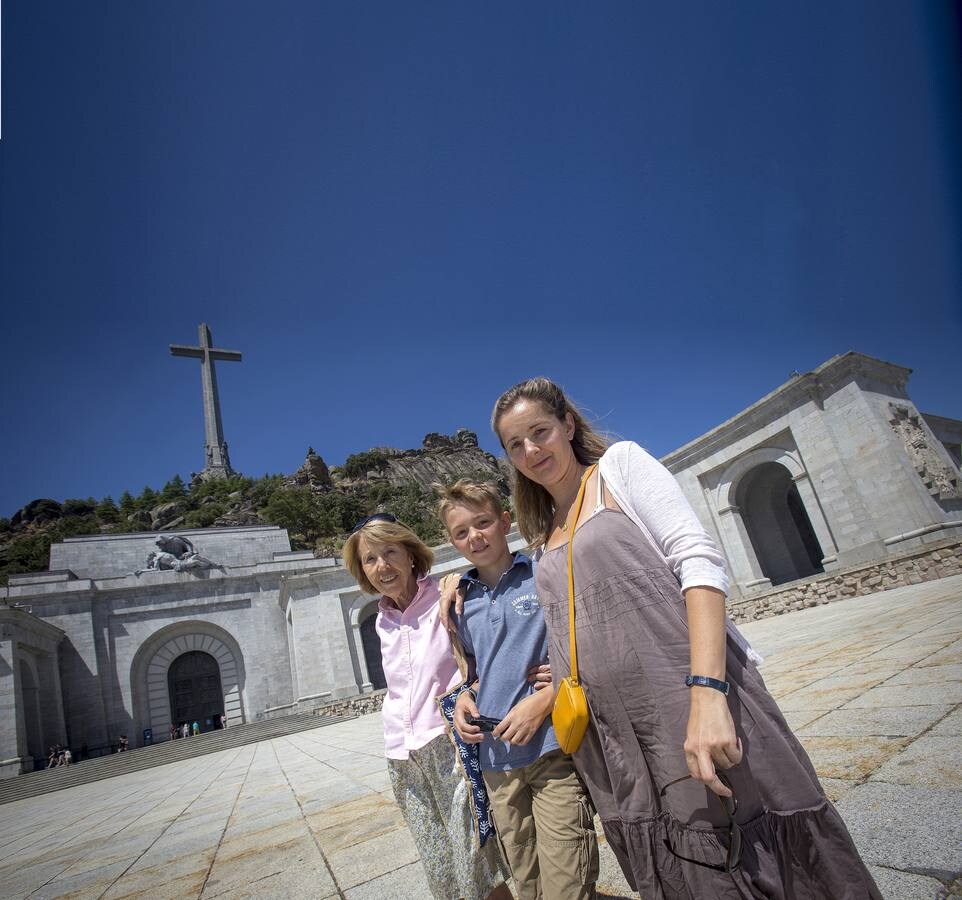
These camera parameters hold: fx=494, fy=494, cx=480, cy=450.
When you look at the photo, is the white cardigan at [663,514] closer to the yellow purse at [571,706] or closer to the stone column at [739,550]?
the yellow purse at [571,706]

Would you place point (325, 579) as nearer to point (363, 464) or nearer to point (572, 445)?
point (572, 445)

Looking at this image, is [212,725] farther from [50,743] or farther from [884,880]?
[884,880]

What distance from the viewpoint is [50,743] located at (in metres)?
16.2

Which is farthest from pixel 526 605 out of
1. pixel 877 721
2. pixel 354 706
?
pixel 354 706

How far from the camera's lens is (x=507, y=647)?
167 cm

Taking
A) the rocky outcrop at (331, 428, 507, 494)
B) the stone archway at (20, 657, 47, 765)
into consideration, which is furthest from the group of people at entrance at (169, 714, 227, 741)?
the rocky outcrop at (331, 428, 507, 494)

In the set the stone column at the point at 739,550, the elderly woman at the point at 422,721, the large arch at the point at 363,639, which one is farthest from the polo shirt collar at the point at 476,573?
the large arch at the point at 363,639

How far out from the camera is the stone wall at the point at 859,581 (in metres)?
9.80

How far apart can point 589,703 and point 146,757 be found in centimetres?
1958

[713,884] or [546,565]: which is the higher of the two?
[546,565]

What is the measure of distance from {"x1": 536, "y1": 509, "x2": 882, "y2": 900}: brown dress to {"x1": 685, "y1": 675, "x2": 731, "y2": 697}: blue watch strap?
74mm

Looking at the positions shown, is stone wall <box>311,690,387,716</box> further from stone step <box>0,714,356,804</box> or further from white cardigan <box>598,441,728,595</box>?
white cardigan <box>598,441,728,595</box>

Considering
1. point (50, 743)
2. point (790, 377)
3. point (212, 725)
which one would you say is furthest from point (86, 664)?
point (790, 377)

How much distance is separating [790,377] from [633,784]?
45.7ft
